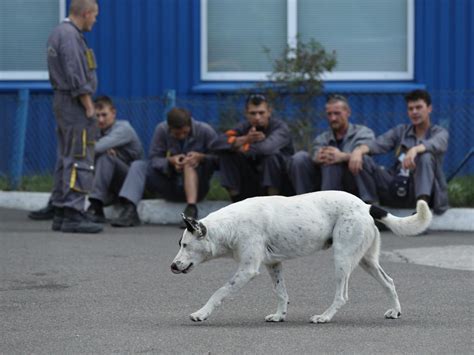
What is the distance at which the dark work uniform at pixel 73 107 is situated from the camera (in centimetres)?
1212

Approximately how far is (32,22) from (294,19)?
350 centimetres

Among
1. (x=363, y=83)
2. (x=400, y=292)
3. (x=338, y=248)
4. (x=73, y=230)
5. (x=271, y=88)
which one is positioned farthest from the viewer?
(x=363, y=83)

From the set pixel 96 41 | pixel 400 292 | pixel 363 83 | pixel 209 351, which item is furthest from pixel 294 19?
pixel 209 351

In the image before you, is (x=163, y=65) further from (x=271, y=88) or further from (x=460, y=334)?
(x=460, y=334)

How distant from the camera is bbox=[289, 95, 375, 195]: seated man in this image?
12.6 meters

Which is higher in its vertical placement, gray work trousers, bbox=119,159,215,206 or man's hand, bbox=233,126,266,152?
man's hand, bbox=233,126,266,152

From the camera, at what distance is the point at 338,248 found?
7918 mm

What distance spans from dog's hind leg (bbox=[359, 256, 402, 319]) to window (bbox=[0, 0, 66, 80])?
9473 millimetres

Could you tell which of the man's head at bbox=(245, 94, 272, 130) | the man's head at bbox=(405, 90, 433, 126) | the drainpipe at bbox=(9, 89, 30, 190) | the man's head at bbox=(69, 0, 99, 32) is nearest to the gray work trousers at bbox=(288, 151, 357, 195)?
the man's head at bbox=(245, 94, 272, 130)

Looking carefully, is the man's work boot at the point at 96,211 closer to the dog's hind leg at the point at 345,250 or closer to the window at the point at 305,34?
the window at the point at 305,34

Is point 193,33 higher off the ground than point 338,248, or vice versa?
point 193,33

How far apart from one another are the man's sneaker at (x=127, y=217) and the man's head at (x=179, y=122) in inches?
35.1

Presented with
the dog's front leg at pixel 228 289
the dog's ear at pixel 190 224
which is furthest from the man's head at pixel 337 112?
the dog's ear at pixel 190 224

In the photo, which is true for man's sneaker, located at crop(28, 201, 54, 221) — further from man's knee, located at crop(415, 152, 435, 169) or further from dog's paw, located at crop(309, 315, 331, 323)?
dog's paw, located at crop(309, 315, 331, 323)
